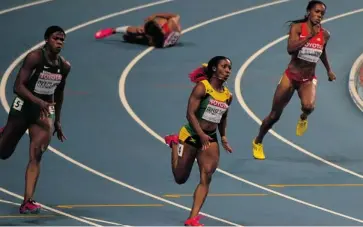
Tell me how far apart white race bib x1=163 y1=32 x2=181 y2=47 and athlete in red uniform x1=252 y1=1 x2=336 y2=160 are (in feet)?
14.7

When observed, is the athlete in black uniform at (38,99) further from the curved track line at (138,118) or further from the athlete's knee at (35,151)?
the curved track line at (138,118)

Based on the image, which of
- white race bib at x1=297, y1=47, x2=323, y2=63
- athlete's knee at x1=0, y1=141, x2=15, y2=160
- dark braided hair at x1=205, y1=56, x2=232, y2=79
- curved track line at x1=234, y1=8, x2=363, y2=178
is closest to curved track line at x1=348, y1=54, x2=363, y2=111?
curved track line at x1=234, y1=8, x2=363, y2=178

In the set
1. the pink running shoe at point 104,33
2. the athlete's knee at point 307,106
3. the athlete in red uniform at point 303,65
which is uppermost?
the pink running shoe at point 104,33

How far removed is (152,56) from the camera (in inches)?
802

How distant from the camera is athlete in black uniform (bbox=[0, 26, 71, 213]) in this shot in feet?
42.9

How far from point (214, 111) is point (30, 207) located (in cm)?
207

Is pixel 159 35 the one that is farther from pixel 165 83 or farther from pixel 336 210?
pixel 336 210

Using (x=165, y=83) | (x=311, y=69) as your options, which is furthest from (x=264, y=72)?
(x=311, y=69)

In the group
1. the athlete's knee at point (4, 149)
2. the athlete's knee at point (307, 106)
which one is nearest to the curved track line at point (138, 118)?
the athlete's knee at point (307, 106)

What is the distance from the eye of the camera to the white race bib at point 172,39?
20422mm

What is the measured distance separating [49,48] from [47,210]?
168 cm

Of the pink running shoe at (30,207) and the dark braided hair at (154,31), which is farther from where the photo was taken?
the dark braided hair at (154,31)

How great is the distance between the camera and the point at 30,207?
13062 mm

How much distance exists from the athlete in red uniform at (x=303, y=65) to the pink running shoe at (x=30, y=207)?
12.9ft
